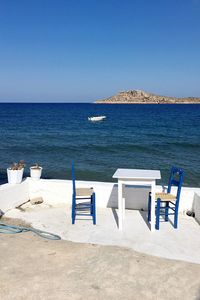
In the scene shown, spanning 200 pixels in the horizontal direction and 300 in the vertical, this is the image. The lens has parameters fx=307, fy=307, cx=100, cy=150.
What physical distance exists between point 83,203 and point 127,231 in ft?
4.24

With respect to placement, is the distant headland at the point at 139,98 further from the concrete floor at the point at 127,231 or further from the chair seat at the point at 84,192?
the chair seat at the point at 84,192

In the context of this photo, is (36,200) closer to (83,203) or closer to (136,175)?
(83,203)

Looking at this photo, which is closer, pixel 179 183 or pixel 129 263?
pixel 129 263

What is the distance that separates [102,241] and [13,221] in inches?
65.7

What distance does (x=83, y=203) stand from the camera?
5957 millimetres

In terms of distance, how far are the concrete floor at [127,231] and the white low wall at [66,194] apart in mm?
180

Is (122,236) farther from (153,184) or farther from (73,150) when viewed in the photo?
(73,150)

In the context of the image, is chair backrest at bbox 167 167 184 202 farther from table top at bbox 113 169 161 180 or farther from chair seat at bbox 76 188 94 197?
chair seat at bbox 76 188 94 197

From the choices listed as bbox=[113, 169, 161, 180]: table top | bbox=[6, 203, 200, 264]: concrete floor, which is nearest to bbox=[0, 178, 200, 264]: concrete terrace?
bbox=[6, 203, 200, 264]: concrete floor

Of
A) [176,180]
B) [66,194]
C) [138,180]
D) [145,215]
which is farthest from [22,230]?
[176,180]

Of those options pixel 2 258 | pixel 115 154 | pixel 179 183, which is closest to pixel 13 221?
pixel 2 258

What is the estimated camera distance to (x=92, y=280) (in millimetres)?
3398

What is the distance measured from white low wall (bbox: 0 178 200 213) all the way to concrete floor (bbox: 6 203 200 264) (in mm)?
180

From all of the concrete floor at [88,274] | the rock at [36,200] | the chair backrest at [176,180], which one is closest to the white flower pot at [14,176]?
the rock at [36,200]
